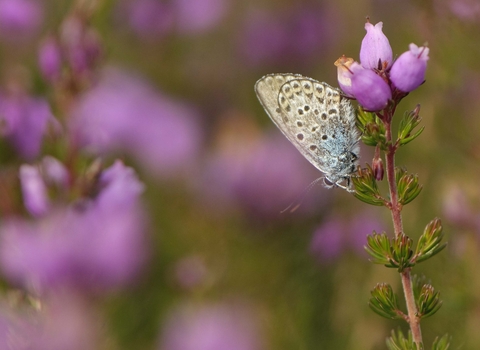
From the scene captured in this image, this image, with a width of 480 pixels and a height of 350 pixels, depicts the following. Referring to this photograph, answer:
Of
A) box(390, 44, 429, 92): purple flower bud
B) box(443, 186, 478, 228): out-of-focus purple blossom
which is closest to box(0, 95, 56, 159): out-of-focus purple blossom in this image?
box(390, 44, 429, 92): purple flower bud

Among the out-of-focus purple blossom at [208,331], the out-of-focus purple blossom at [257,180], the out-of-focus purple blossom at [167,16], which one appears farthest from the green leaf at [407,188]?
the out-of-focus purple blossom at [167,16]

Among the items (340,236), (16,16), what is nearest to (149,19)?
(16,16)

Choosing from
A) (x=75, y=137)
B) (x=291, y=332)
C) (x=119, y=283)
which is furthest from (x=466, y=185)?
(x=119, y=283)

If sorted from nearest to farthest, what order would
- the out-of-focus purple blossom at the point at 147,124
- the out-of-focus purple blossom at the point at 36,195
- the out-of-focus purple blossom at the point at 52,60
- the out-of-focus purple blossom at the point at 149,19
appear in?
the out-of-focus purple blossom at the point at 36,195
the out-of-focus purple blossom at the point at 52,60
the out-of-focus purple blossom at the point at 147,124
the out-of-focus purple blossom at the point at 149,19

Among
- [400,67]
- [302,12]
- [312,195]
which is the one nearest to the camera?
[400,67]

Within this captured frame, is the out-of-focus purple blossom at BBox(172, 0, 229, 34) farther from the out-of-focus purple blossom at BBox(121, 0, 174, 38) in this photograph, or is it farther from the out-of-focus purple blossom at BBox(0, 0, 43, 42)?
the out-of-focus purple blossom at BBox(0, 0, 43, 42)

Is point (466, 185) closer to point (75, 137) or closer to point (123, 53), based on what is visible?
point (75, 137)

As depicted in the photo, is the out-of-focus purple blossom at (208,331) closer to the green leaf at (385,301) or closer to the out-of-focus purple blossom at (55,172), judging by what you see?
the out-of-focus purple blossom at (55,172)
